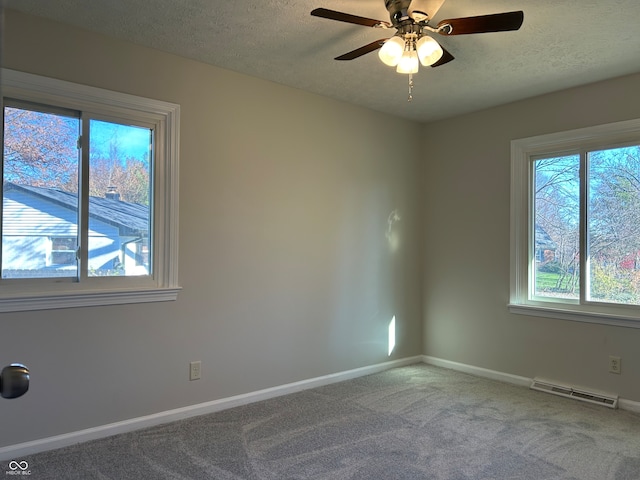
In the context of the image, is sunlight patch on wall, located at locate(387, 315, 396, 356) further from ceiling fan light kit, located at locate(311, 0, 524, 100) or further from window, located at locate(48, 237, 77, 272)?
window, located at locate(48, 237, 77, 272)

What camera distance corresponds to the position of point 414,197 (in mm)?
4746

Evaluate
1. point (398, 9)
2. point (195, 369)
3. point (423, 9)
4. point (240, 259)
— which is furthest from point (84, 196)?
point (423, 9)

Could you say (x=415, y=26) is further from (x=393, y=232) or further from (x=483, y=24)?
(x=393, y=232)

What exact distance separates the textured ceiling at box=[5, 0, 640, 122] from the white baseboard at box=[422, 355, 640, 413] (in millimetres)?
2387

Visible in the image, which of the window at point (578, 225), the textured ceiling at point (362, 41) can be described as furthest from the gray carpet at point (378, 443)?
the textured ceiling at point (362, 41)

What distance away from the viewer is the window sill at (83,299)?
254 cm

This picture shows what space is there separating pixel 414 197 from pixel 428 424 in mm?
2355

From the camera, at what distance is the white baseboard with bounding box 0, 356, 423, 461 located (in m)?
2.58

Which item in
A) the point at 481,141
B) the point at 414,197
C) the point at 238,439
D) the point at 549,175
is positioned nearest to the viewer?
the point at 238,439

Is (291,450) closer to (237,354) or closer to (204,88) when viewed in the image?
(237,354)

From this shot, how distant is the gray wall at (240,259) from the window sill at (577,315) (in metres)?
1.09

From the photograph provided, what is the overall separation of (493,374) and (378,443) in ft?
6.01

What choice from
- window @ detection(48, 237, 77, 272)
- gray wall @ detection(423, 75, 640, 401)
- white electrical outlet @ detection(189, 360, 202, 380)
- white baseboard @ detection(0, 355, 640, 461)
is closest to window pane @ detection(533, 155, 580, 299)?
gray wall @ detection(423, 75, 640, 401)

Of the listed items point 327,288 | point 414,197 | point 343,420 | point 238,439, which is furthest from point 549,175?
point 238,439
